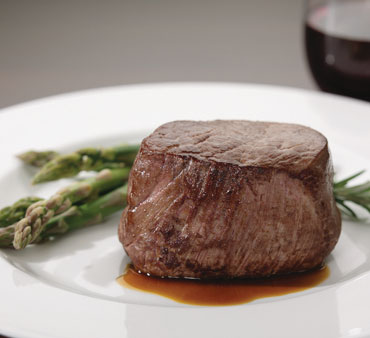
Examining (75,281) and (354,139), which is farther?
(354,139)

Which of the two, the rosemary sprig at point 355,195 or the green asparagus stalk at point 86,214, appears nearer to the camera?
the green asparagus stalk at point 86,214

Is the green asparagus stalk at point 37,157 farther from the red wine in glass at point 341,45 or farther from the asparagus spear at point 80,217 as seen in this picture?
the red wine in glass at point 341,45

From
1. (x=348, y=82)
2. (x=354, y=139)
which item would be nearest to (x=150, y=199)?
(x=354, y=139)

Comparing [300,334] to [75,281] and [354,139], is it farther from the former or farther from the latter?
[354,139]

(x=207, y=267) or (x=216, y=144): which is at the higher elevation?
(x=216, y=144)

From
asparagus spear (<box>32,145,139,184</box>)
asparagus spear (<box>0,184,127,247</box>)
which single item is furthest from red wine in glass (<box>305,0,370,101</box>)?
asparagus spear (<box>0,184,127,247</box>)

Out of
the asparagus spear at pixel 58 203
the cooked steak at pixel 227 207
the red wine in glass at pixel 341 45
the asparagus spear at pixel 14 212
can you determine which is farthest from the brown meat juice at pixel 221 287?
the red wine in glass at pixel 341 45

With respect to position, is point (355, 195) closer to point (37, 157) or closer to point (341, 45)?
point (341, 45)
